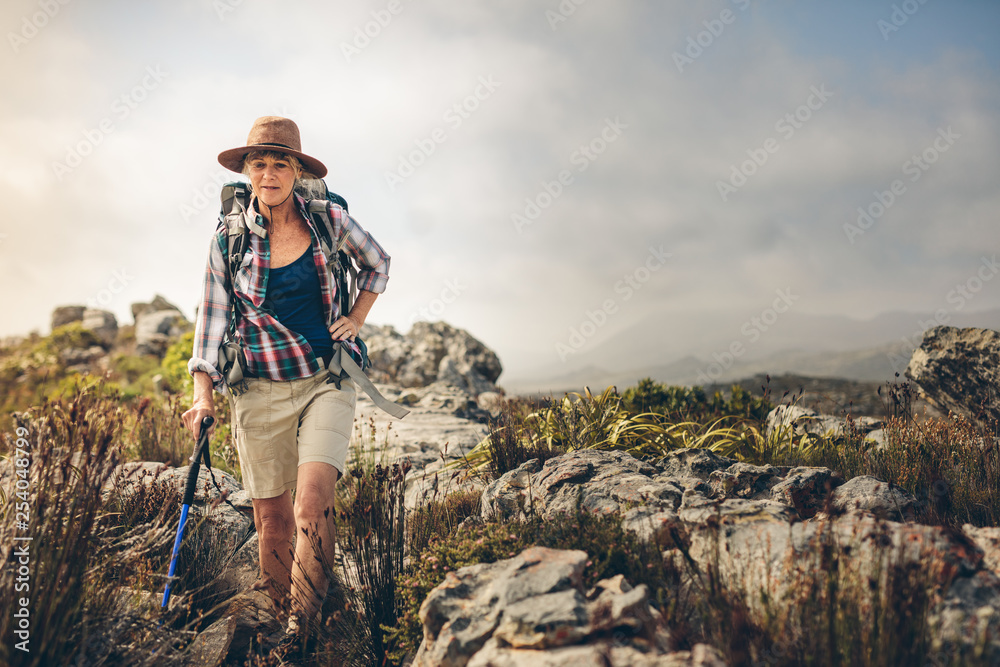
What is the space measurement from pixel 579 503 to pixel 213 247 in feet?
7.73

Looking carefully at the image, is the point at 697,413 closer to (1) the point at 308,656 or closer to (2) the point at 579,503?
(2) the point at 579,503

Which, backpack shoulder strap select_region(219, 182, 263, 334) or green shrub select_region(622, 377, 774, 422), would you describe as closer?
backpack shoulder strap select_region(219, 182, 263, 334)

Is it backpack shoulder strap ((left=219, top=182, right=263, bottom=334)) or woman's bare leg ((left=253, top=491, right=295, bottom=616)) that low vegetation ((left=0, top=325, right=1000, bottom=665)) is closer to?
woman's bare leg ((left=253, top=491, right=295, bottom=616))

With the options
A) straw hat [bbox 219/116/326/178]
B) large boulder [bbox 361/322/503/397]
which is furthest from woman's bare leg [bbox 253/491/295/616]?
large boulder [bbox 361/322/503/397]

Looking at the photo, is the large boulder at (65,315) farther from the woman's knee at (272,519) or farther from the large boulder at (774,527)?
the large boulder at (774,527)

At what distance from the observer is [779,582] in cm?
215

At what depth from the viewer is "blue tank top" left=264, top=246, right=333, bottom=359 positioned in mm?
3084

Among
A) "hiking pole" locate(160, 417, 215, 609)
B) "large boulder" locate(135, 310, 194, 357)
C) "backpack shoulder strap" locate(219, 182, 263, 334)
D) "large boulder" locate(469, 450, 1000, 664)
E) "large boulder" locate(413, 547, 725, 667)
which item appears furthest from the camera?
"large boulder" locate(135, 310, 194, 357)

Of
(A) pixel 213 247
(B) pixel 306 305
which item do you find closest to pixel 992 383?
(B) pixel 306 305

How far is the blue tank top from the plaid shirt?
4cm

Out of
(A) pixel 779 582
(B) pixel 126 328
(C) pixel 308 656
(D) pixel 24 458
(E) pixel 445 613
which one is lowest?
(C) pixel 308 656

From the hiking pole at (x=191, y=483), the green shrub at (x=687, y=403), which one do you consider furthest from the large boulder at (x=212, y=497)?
the green shrub at (x=687, y=403)

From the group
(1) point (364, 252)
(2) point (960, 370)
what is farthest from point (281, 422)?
(2) point (960, 370)

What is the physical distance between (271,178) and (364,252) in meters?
0.63
